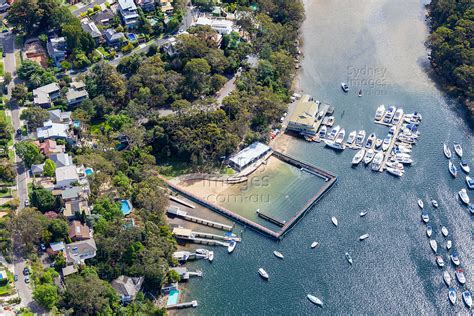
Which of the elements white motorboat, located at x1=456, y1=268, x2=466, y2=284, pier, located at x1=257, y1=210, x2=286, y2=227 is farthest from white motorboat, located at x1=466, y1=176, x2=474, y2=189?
pier, located at x1=257, y1=210, x2=286, y2=227

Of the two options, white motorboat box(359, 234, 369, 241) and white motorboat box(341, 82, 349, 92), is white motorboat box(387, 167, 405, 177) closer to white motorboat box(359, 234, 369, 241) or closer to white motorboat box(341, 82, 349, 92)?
white motorboat box(359, 234, 369, 241)

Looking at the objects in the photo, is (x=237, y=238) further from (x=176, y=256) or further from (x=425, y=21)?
(x=425, y=21)

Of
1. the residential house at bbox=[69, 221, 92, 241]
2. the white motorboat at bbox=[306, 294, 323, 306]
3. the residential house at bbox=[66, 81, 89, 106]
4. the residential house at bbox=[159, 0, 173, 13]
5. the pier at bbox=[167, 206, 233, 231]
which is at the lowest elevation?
the white motorboat at bbox=[306, 294, 323, 306]

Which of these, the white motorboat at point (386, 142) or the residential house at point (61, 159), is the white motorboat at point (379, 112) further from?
the residential house at point (61, 159)

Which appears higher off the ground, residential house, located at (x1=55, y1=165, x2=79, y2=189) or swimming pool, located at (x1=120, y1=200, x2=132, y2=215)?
residential house, located at (x1=55, y1=165, x2=79, y2=189)

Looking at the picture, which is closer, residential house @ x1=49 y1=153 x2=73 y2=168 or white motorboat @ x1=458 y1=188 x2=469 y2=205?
residential house @ x1=49 y1=153 x2=73 y2=168

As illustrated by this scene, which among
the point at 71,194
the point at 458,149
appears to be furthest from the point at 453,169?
the point at 71,194
